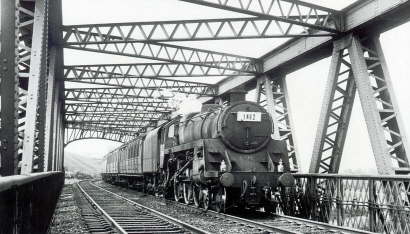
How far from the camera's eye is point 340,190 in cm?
980

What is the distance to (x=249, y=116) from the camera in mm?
11414

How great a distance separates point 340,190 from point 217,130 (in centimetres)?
344

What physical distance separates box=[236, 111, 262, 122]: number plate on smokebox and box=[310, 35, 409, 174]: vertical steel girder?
2.17 m

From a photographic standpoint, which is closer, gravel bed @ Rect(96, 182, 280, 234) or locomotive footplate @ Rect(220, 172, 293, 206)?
gravel bed @ Rect(96, 182, 280, 234)

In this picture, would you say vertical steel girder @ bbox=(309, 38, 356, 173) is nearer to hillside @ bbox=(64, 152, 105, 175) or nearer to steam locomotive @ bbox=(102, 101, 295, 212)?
steam locomotive @ bbox=(102, 101, 295, 212)

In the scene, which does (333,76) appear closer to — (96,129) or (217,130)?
(217,130)

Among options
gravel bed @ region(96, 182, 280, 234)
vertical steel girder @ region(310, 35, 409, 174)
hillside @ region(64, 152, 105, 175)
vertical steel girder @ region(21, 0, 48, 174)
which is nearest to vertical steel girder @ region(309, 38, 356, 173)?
vertical steel girder @ region(310, 35, 409, 174)

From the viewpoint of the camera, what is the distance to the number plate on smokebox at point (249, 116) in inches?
445

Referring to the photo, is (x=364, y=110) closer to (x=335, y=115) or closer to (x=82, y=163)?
(x=335, y=115)

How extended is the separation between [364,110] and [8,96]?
356 inches

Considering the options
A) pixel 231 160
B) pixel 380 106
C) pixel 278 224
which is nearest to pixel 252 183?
pixel 231 160

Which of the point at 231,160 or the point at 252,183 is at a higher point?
the point at 231,160

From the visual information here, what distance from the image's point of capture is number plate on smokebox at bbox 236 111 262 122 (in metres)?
11.3

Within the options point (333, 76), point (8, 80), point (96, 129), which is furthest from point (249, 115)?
point (96, 129)
